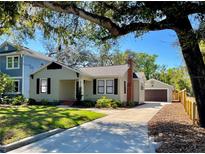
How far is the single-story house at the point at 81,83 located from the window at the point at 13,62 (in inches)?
153

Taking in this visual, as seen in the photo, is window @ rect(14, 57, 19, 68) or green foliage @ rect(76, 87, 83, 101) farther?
window @ rect(14, 57, 19, 68)

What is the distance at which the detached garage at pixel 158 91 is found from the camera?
40.9 m

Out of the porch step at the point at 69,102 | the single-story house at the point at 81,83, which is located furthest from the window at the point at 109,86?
the porch step at the point at 69,102

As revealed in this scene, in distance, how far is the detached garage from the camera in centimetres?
4094

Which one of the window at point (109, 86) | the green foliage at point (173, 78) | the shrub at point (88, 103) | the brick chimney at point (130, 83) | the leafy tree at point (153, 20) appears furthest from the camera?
the green foliage at point (173, 78)

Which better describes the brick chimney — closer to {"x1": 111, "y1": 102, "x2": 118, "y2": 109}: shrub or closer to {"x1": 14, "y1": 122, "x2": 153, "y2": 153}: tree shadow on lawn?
{"x1": 111, "y1": 102, "x2": 118, "y2": 109}: shrub

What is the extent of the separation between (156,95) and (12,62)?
22427 mm

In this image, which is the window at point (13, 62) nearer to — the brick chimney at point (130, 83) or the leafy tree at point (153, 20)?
the brick chimney at point (130, 83)

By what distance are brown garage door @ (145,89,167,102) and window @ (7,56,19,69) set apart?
21230mm

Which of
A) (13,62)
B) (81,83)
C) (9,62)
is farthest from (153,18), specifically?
(9,62)

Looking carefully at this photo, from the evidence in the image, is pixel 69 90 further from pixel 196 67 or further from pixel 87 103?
pixel 196 67

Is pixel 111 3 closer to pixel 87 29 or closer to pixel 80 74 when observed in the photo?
pixel 87 29

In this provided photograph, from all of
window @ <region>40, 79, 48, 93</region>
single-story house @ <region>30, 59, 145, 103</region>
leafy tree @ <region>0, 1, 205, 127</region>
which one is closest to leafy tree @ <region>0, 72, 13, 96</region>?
single-story house @ <region>30, 59, 145, 103</region>

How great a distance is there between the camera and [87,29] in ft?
45.8
